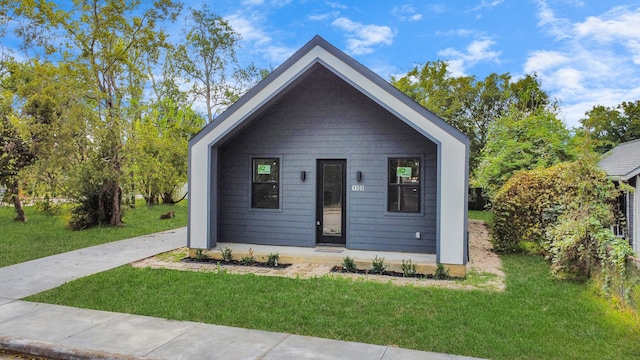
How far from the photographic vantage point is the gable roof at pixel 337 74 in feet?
23.4

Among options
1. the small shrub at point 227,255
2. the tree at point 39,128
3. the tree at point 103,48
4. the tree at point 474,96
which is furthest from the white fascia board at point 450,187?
the tree at point 474,96

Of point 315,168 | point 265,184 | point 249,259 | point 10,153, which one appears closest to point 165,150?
point 10,153

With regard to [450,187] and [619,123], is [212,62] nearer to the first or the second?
[450,187]

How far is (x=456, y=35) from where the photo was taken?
1881 cm

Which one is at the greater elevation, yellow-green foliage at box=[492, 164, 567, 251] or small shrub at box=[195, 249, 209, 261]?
yellow-green foliage at box=[492, 164, 567, 251]

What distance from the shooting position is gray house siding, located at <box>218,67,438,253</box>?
8492mm

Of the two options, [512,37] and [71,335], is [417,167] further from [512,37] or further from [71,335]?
[512,37]

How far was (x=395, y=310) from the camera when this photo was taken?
5.21 m

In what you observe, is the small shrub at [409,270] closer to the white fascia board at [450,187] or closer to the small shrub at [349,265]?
the white fascia board at [450,187]

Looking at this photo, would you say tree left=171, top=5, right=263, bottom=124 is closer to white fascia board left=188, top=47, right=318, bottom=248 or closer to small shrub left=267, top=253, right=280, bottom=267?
white fascia board left=188, top=47, right=318, bottom=248

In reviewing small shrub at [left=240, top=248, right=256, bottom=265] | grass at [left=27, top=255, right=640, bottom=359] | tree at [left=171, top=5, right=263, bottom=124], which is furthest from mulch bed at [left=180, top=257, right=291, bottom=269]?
tree at [left=171, top=5, right=263, bottom=124]

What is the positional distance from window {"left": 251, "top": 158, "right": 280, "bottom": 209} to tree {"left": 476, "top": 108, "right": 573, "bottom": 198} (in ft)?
27.0

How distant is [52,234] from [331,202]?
27.5 feet

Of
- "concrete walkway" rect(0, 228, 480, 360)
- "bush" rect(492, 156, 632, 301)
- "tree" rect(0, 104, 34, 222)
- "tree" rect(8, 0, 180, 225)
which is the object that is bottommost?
"concrete walkway" rect(0, 228, 480, 360)
